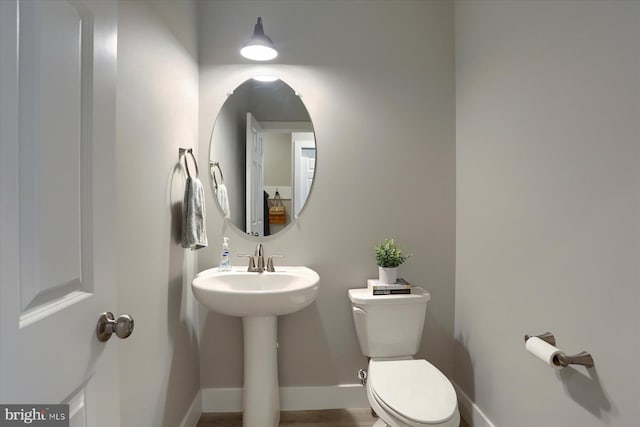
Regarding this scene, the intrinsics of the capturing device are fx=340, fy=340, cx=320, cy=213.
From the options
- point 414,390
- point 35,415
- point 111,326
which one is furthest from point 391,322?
point 35,415

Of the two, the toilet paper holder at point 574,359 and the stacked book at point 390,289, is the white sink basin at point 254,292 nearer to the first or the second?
the stacked book at point 390,289

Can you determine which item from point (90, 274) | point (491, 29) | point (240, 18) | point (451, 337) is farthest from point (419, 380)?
point (240, 18)

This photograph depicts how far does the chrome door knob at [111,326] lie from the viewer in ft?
2.55

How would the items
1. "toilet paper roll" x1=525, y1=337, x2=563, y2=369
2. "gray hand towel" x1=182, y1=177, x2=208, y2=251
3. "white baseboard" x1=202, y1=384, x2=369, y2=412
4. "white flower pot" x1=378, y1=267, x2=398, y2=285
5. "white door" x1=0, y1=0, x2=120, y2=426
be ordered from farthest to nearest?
"white baseboard" x1=202, y1=384, x2=369, y2=412, "white flower pot" x1=378, y1=267, x2=398, y2=285, "gray hand towel" x1=182, y1=177, x2=208, y2=251, "toilet paper roll" x1=525, y1=337, x2=563, y2=369, "white door" x1=0, y1=0, x2=120, y2=426

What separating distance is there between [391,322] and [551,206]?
3.05 ft

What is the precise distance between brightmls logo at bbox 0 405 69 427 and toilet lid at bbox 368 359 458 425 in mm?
1092

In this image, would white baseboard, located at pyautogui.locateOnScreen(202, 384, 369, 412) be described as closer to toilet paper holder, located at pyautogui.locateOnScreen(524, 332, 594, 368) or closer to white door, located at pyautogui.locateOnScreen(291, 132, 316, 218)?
white door, located at pyautogui.locateOnScreen(291, 132, 316, 218)

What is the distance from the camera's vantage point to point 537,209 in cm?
133

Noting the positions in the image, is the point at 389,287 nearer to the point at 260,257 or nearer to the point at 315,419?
the point at 260,257

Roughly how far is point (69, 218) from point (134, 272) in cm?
62

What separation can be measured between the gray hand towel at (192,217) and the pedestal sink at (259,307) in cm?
19

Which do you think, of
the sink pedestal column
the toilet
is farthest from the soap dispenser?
the toilet

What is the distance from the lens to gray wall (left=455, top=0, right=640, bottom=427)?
985 millimetres

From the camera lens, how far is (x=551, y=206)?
49.4 inches
